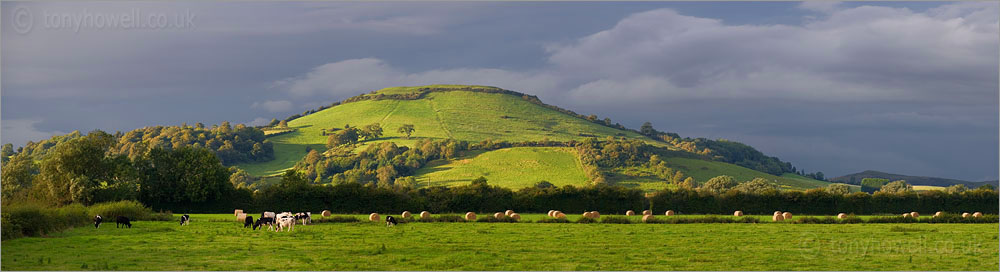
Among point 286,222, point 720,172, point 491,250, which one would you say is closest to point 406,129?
point 720,172

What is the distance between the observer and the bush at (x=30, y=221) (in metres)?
29.7

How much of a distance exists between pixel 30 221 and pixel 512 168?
123m

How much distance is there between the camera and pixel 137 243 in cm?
2881

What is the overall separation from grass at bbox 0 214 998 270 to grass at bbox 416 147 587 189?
10306cm

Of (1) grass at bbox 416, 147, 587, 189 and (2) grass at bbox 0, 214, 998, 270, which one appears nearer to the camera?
(2) grass at bbox 0, 214, 998, 270

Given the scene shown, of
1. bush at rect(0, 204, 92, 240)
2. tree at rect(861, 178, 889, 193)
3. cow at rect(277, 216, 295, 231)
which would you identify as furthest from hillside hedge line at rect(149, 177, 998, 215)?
tree at rect(861, 178, 889, 193)

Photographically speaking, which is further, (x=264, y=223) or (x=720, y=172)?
(x=720, y=172)

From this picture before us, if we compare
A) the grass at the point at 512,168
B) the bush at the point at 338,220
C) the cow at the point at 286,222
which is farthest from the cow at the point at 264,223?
the grass at the point at 512,168

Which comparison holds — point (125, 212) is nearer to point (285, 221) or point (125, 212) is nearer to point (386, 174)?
point (285, 221)

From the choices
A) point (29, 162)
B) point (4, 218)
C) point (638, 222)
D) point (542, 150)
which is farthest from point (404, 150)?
point (4, 218)

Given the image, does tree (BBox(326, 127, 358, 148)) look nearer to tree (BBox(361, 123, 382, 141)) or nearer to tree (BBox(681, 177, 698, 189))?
tree (BBox(361, 123, 382, 141))

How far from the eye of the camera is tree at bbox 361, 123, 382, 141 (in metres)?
190

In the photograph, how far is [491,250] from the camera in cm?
2652

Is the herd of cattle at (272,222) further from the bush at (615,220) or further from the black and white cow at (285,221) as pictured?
the bush at (615,220)
